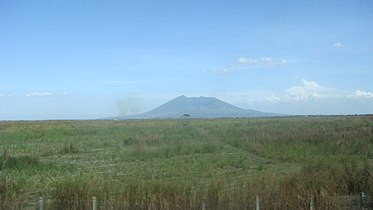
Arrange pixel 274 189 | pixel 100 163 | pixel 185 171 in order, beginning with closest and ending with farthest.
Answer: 1. pixel 274 189
2. pixel 185 171
3. pixel 100 163

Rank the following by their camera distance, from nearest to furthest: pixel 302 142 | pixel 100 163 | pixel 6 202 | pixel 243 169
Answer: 1. pixel 6 202
2. pixel 243 169
3. pixel 100 163
4. pixel 302 142

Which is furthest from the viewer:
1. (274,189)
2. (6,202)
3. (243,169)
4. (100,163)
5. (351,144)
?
(351,144)

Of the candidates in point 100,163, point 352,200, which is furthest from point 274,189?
point 100,163

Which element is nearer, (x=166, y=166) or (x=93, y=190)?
(x=93, y=190)

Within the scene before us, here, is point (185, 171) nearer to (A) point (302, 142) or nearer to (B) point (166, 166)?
(B) point (166, 166)

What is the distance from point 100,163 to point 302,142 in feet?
51.6

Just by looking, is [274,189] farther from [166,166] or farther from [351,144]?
[351,144]

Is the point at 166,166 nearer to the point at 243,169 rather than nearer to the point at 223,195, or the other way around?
the point at 243,169

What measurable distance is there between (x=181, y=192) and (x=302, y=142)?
23499 millimetres

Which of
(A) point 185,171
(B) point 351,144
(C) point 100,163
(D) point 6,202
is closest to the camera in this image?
(D) point 6,202

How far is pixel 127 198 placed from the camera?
12438 mm

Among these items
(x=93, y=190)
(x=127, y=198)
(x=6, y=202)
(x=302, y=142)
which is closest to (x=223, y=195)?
(x=127, y=198)

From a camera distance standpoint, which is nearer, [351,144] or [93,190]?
[93,190]

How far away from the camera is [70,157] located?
31.8 meters
